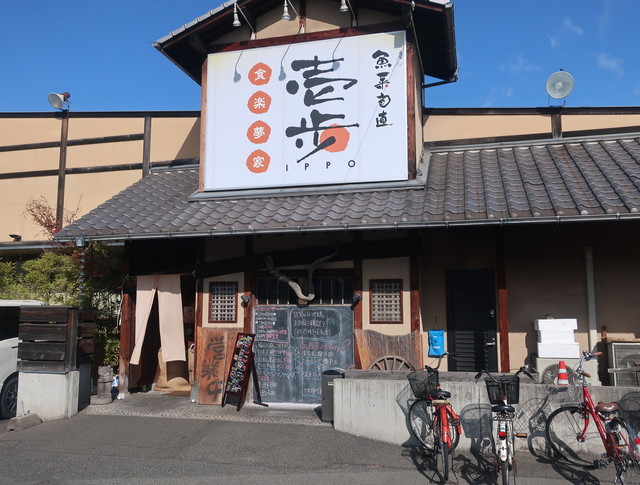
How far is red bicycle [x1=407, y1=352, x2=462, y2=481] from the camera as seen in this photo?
5797 mm

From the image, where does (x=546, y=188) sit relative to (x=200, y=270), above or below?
above

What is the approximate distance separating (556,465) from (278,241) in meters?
5.56

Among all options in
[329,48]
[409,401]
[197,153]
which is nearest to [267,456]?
[409,401]

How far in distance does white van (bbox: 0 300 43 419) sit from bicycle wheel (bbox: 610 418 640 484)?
28.6ft

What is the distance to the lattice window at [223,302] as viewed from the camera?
9.55 meters

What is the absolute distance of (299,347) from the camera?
9117mm

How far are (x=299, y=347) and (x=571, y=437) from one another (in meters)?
4.47

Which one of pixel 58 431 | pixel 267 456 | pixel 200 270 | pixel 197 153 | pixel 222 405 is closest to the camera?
pixel 267 456

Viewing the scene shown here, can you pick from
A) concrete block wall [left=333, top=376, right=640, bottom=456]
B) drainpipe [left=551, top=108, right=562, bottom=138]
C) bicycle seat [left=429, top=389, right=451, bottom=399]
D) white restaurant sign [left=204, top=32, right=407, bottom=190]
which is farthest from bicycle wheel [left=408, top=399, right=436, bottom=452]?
drainpipe [left=551, top=108, right=562, bottom=138]

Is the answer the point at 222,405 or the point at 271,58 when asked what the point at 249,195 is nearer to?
the point at 271,58

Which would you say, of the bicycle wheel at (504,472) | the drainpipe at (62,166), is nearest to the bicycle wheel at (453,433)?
the bicycle wheel at (504,472)

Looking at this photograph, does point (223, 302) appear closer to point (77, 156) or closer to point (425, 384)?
point (425, 384)

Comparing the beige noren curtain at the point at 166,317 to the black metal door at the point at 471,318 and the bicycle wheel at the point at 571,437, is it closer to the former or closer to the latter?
the black metal door at the point at 471,318

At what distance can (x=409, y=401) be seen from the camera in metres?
6.79
